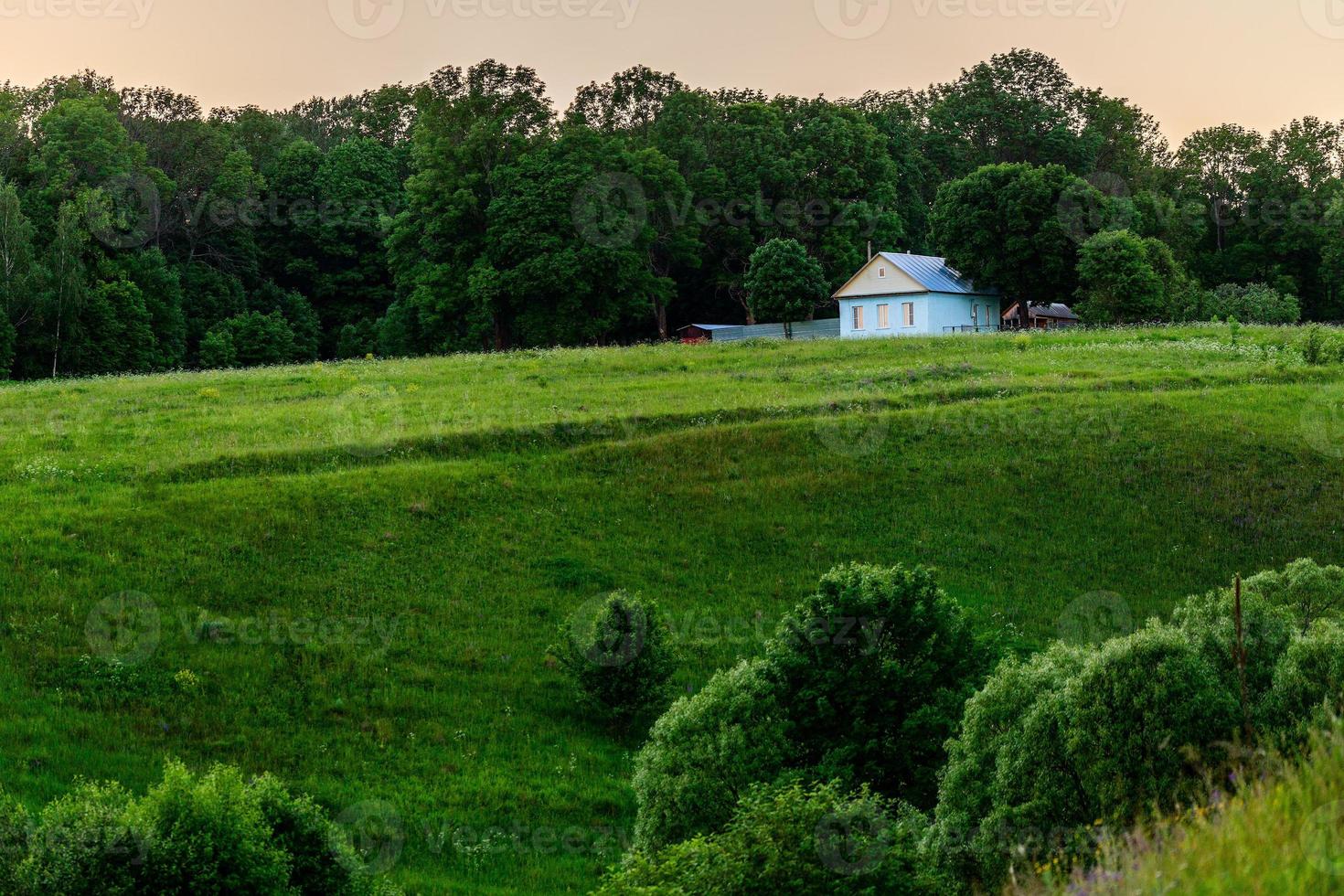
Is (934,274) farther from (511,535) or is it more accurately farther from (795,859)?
(795,859)

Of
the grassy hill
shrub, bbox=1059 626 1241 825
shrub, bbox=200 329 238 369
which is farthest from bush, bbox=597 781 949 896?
shrub, bbox=200 329 238 369

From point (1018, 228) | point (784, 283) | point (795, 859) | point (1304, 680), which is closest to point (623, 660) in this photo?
point (795, 859)

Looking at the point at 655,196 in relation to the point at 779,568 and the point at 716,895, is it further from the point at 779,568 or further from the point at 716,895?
the point at 716,895

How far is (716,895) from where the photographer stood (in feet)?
33.6

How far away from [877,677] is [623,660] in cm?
628

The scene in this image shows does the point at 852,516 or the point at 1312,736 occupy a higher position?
the point at 1312,736

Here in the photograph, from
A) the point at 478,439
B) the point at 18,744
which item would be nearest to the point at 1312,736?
the point at 18,744

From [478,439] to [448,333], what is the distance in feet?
154

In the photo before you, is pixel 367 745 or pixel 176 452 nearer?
pixel 367 745

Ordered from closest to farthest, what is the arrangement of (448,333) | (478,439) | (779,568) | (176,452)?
(779,568) < (176,452) < (478,439) < (448,333)

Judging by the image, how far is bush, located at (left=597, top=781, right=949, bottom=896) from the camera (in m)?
10.4

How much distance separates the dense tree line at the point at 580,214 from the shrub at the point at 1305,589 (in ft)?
179

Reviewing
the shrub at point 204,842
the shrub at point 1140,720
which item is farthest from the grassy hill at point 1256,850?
the shrub at point 204,842

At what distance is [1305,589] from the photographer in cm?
1662
